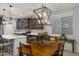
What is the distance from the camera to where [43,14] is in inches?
65.3

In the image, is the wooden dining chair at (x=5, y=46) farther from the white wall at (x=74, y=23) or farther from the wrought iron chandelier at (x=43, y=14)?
the white wall at (x=74, y=23)

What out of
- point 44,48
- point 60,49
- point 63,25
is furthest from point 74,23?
point 44,48

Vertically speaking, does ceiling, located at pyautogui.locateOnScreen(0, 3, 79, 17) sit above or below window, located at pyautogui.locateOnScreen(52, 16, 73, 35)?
above

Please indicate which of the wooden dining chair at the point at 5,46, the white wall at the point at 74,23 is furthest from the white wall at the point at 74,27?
the wooden dining chair at the point at 5,46

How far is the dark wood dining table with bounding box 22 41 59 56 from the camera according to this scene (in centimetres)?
161

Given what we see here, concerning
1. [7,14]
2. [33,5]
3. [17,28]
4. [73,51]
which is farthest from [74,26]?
[7,14]

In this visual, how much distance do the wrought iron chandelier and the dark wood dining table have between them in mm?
355

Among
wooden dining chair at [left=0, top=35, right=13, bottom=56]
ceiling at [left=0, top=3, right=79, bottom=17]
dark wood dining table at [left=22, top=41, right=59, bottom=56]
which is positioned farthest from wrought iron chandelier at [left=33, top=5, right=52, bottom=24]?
wooden dining chair at [left=0, top=35, right=13, bottom=56]

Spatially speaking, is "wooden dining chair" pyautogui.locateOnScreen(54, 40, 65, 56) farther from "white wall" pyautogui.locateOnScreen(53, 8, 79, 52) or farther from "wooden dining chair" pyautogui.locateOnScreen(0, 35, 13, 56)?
"wooden dining chair" pyautogui.locateOnScreen(0, 35, 13, 56)

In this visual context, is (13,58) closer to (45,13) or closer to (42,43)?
(42,43)

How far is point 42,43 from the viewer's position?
1.67 m

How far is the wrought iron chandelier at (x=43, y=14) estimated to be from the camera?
5.39 ft

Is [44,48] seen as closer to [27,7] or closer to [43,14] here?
[43,14]

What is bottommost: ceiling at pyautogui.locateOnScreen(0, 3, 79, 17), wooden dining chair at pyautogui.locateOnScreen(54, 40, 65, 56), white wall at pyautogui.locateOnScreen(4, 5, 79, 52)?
wooden dining chair at pyautogui.locateOnScreen(54, 40, 65, 56)
